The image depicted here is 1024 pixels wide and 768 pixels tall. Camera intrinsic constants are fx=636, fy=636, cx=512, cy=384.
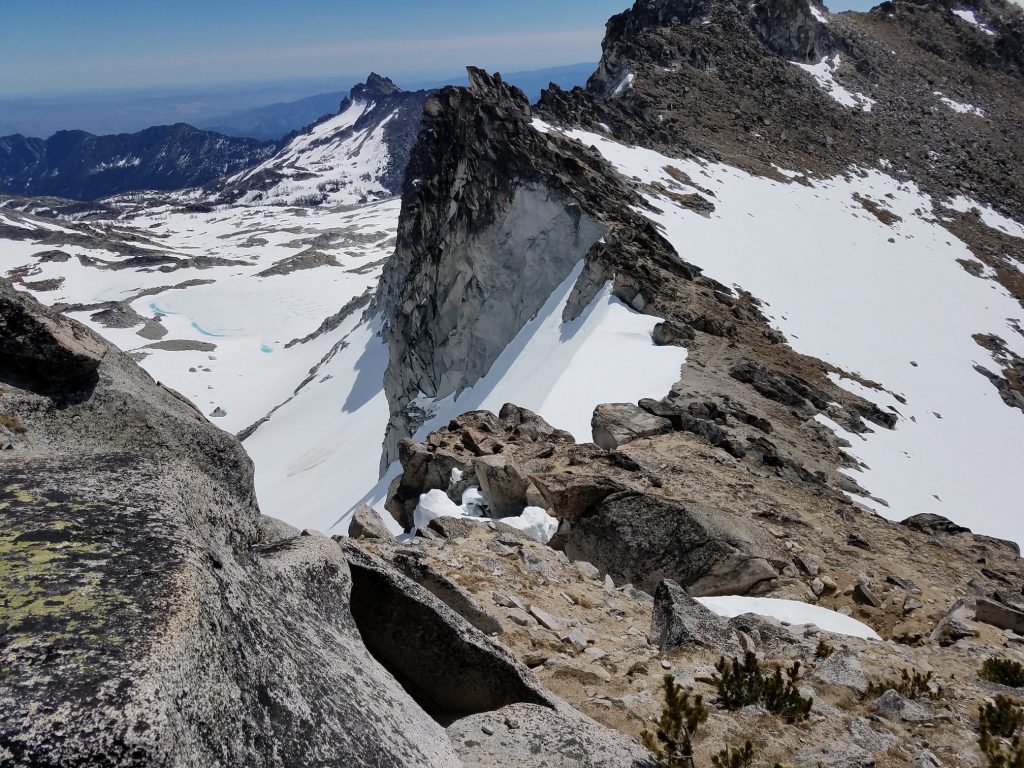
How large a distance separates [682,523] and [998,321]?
41.4 meters

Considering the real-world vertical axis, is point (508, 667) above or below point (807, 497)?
above

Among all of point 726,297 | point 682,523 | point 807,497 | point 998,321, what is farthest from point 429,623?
point 998,321

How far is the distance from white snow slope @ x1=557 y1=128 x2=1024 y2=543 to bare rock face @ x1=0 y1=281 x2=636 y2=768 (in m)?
15.7

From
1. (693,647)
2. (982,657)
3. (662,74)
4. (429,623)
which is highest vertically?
(662,74)

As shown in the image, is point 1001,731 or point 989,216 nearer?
point 1001,731

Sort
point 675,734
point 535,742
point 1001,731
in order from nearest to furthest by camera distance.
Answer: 1. point 535,742
2. point 675,734
3. point 1001,731

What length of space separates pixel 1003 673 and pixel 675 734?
15.8 ft

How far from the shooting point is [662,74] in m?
70.3

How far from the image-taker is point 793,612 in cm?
980

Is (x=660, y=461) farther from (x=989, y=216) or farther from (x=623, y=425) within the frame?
(x=989, y=216)

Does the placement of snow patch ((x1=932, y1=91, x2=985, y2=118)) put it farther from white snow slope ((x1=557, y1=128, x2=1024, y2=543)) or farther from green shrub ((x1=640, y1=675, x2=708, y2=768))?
green shrub ((x1=640, y1=675, x2=708, y2=768))

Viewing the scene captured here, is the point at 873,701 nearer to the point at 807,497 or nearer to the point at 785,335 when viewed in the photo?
the point at 807,497

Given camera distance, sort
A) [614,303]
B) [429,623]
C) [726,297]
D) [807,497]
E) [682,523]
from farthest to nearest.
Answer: [726,297]
[614,303]
[807,497]
[682,523]
[429,623]

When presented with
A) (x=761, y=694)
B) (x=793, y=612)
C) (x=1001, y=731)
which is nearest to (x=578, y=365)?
(x=793, y=612)
